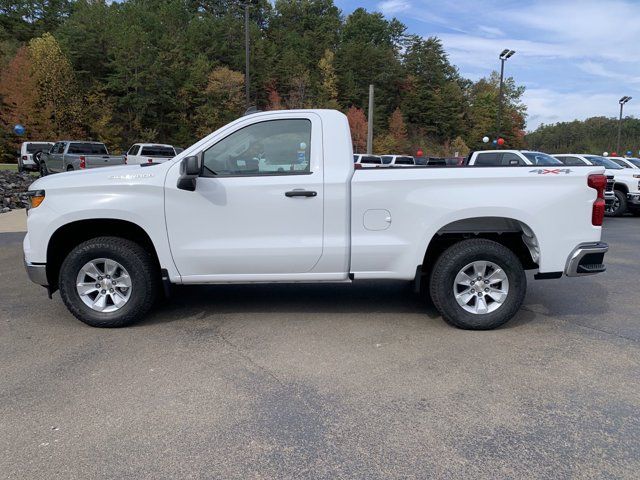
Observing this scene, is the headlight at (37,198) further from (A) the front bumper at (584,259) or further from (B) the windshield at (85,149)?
(B) the windshield at (85,149)

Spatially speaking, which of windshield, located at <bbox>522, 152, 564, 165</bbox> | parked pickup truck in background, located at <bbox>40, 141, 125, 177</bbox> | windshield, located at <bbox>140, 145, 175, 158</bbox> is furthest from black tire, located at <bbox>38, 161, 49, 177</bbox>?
windshield, located at <bbox>522, 152, 564, 165</bbox>

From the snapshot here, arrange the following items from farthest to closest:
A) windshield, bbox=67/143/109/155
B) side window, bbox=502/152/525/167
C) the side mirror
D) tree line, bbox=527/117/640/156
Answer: tree line, bbox=527/117/640/156 → windshield, bbox=67/143/109/155 → side window, bbox=502/152/525/167 → the side mirror

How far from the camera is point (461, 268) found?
4.83 meters

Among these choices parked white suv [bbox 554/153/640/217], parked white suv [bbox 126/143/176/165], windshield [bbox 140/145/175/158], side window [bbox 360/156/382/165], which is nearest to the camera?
parked white suv [bbox 554/153/640/217]

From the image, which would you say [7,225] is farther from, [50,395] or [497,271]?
[497,271]

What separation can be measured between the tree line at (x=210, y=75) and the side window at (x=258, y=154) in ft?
93.0

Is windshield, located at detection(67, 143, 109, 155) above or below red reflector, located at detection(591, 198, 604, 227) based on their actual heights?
above

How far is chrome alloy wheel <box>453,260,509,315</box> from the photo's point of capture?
4.87m

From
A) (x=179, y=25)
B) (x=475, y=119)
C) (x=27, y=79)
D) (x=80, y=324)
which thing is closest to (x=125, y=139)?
(x=27, y=79)

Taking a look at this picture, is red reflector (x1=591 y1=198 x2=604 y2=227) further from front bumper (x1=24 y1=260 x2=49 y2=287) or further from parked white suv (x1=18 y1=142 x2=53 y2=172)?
parked white suv (x1=18 y1=142 x2=53 y2=172)

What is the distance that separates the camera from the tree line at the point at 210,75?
151 ft

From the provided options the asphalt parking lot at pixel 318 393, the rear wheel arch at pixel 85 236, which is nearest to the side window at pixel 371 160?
the asphalt parking lot at pixel 318 393

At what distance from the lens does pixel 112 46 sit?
5331 centimetres

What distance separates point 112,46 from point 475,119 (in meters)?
59.0
